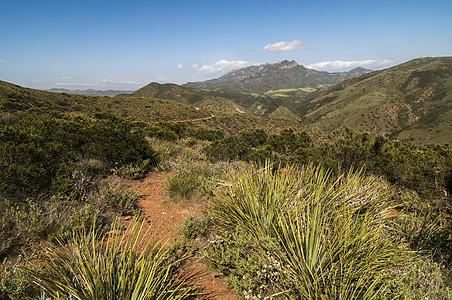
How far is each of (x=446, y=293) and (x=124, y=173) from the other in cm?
552

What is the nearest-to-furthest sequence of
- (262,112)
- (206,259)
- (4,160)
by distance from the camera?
1. (206,259)
2. (4,160)
3. (262,112)

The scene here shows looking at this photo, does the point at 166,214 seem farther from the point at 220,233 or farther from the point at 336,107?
the point at 336,107

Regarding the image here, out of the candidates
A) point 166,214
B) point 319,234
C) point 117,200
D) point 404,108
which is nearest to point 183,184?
point 166,214

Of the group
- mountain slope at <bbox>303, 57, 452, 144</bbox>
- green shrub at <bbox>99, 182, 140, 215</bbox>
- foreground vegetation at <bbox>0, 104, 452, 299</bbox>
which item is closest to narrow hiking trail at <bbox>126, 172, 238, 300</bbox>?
foreground vegetation at <bbox>0, 104, 452, 299</bbox>

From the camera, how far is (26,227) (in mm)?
2441

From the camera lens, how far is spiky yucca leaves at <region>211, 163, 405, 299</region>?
5.74ft

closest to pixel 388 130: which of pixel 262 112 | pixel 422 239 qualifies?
pixel 262 112

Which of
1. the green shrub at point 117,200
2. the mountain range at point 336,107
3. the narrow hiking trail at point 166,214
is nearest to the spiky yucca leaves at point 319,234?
the narrow hiking trail at point 166,214

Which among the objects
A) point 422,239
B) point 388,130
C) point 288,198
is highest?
point 288,198

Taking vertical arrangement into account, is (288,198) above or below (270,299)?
above

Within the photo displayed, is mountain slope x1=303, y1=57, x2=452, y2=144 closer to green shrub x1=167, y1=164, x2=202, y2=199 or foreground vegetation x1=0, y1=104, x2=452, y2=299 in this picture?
foreground vegetation x1=0, y1=104, x2=452, y2=299

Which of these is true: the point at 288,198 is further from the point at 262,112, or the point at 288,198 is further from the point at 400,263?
the point at 262,112

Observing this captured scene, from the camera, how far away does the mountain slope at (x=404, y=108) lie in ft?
249

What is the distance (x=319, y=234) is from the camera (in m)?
2.02
